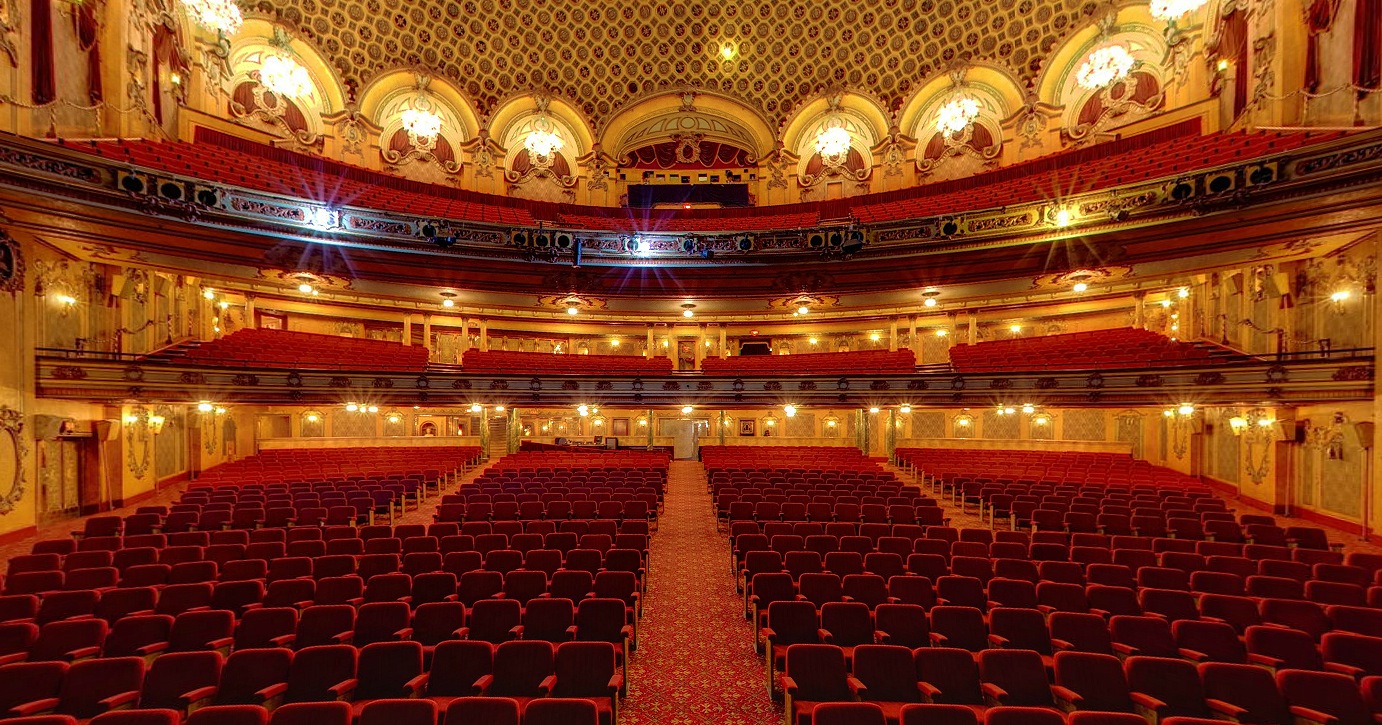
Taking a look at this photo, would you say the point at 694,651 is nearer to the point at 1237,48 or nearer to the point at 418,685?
the point at 418,685

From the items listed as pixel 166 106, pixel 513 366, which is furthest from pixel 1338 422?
pixel 166 106

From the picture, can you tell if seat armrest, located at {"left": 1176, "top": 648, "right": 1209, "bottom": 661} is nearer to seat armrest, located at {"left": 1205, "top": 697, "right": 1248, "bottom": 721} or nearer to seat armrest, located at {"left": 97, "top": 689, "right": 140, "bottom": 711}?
seat armrest, located at {"left": 1205, "top": 697, "right": 1248, "bottom": 721}

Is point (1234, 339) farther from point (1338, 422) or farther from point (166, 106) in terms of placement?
point (166, 106)

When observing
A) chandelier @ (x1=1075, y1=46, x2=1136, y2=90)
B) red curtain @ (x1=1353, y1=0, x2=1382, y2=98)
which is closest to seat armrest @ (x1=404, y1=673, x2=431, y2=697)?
red curtain @ (x1=1353, y1=0, x2=1382, y2=98)

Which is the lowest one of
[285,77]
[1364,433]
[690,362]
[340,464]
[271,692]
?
[340,464]

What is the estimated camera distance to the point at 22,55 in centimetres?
1054

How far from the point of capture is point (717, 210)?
70.8 feet

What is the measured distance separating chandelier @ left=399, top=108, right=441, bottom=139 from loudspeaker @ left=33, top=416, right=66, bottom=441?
14.0 metres

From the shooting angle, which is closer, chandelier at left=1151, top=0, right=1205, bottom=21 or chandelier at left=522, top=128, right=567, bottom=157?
chandelier at left=1151, top=0, right=1205, bottom=21

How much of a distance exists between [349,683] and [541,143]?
2157 cm

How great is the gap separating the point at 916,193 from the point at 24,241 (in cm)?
2449

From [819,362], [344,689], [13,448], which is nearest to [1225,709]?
[344,689]

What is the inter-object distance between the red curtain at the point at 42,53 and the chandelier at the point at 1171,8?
2903cm

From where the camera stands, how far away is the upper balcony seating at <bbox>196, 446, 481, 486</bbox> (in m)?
14.0
